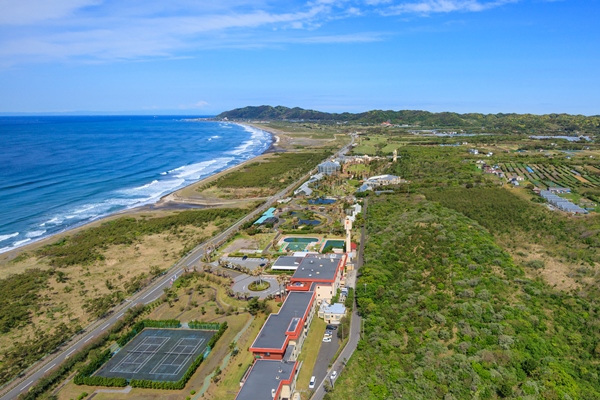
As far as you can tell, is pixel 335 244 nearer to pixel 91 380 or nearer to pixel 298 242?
pixel 298 242

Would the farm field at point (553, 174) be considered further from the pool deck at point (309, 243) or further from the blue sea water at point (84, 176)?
the blue sea water at point (84, 176)

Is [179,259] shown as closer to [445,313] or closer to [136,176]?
[445,313]

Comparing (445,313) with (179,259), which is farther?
(179,259)

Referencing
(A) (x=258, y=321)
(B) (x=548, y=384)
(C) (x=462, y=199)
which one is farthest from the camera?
(C) (x=462, y=199)

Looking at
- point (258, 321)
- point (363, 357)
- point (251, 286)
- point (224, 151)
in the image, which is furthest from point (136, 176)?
point (363, 357)

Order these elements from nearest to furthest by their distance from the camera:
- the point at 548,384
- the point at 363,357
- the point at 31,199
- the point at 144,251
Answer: the point at 548,384, the point at 363,357, the point at 144,251, the point at 31,199

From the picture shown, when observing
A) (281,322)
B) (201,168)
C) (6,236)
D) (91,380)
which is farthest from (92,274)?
(201,168)
